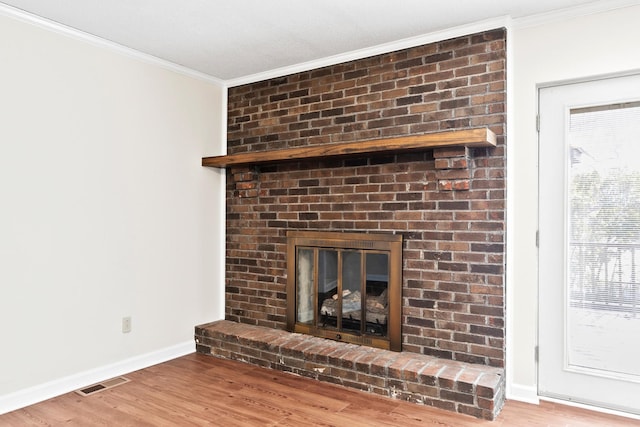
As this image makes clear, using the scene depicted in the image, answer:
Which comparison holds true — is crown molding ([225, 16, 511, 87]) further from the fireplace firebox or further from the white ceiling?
the fireplace firebox

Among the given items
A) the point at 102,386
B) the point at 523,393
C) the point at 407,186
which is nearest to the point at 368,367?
the point at 523,393

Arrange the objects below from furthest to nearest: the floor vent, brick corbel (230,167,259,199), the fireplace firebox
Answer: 1. brick corbel (230,167,259,199)
2. the fireplace firebox
3. the floor vent

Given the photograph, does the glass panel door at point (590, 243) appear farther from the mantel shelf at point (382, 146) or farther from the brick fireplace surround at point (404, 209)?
the mantel shelf at point (382, 146)

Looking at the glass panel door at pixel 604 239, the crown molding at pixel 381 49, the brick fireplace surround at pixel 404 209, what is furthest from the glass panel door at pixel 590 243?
the crown molding at pixel 381 49

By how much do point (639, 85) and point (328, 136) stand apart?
6.55 feet

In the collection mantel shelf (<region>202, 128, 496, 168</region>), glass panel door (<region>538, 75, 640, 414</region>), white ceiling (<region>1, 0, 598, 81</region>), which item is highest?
white ceiling (<region>1, 0, 598, 81</region>)

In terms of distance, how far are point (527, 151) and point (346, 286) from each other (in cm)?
158

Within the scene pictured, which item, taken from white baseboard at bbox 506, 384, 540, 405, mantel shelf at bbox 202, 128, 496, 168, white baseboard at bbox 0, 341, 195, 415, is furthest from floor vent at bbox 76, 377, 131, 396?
white baseboard at bbox 506, 384, 540, 405

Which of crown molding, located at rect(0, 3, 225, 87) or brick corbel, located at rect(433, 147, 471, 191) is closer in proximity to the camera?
crown molding, located at rect(0, 3, 225, 87)

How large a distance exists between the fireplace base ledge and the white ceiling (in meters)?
2.18

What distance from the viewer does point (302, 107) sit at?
3568 millimetres

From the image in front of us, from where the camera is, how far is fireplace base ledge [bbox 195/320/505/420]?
2.51 meters

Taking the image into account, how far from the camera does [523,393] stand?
2.70m

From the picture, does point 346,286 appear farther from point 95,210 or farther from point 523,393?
point 95,210
